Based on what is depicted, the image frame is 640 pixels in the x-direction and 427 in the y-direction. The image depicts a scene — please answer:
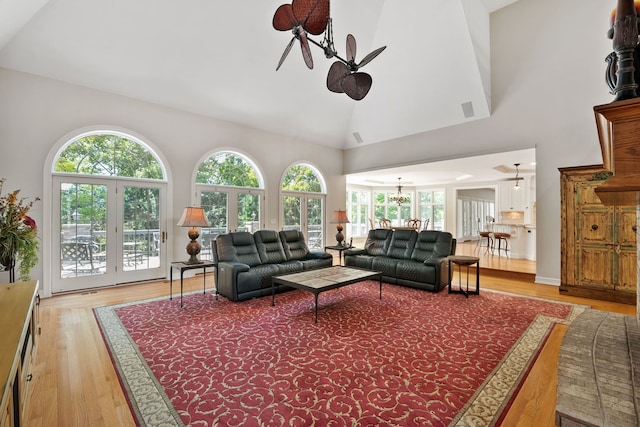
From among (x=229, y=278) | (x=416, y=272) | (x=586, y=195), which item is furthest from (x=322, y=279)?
(x=586, y=195)

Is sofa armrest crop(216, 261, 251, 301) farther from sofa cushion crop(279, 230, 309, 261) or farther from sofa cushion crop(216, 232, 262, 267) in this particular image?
sofa cushion crop(279, 230, 309, 261)

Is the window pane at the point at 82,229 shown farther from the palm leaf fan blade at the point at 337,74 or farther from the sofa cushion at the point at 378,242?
the sofa cushion at the point at 378,242

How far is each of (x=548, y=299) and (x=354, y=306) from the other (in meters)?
Result: 2.97

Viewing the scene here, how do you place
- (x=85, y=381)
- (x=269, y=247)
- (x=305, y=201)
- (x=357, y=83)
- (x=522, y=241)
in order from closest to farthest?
(x=85, y=381) < (x=357, y=83) < (x=269, y=247) < (x=522, y=241) < (x=305, y=201)

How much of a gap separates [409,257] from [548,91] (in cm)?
383

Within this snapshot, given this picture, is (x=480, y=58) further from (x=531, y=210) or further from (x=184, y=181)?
(x=184, y=181)

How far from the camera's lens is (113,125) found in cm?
512

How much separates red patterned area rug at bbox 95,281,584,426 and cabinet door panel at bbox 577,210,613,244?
1.39m

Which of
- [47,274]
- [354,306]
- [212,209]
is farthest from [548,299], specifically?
[47,274]

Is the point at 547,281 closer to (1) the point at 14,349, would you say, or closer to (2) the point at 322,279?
(2) the point at 322,279

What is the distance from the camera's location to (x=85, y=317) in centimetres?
376

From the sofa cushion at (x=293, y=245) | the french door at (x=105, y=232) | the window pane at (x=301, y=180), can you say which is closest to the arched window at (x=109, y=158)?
the french door at (x=105, y=232)

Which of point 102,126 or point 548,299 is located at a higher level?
point 102,126

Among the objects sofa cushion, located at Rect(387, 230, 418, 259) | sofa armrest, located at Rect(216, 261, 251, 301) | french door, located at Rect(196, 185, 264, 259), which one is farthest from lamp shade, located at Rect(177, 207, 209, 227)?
sofa cushion, located at Rect(387, 230, 418, 259)
